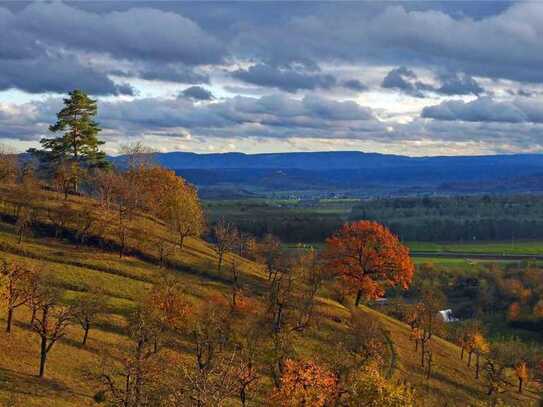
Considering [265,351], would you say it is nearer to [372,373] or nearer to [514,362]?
[372,373]

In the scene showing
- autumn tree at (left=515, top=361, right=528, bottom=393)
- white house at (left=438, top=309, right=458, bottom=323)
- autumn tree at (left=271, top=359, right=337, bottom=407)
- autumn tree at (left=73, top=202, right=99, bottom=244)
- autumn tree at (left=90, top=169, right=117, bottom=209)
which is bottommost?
white house at (left=438, top=309, right=458, bottom=323)

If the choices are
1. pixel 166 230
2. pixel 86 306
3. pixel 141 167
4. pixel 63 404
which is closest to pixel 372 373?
pixel 63 404

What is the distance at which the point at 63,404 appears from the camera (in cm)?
4791

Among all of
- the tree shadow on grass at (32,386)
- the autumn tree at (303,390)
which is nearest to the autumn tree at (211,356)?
the autumn tree at (303,390)

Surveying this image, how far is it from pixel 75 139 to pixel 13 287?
209 ft

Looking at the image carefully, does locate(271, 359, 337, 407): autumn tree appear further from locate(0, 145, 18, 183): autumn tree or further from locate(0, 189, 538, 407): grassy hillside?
locate(0, 145, 18, 183): autumn tree

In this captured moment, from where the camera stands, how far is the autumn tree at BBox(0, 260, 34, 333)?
60.4 m

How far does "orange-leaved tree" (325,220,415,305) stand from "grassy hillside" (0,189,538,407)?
599 centimetres

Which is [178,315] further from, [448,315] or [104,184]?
[448,315]

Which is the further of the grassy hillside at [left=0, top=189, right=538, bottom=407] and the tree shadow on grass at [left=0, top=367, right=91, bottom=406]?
the grassy hillside at [left=0, top=189, right=538, bottom=407]

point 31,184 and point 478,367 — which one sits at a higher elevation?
point 31,184

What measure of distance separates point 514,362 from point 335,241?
38.5m

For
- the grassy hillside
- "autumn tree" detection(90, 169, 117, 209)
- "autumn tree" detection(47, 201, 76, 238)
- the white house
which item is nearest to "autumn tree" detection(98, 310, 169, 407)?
the grassy hillside

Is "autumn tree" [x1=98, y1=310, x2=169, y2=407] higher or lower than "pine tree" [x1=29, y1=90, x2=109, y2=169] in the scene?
lower
